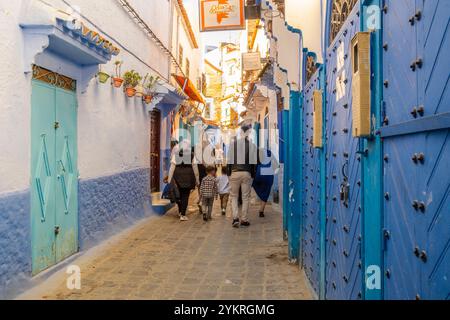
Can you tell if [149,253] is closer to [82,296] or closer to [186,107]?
[82,296]

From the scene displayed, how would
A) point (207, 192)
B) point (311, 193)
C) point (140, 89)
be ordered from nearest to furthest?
point (311, 193)
point (140, 89)
point (207, 192)

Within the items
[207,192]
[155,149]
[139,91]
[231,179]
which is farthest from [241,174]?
[155,149]

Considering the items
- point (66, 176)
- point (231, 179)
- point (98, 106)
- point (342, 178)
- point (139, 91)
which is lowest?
point (231, 179)

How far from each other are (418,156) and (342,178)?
1627 mm

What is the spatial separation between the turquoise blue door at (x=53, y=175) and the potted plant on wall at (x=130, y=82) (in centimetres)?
251

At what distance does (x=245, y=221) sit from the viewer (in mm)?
9898

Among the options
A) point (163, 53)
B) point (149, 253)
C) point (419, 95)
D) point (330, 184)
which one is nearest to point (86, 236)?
point (149, 253)

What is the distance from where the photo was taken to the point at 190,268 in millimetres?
6352

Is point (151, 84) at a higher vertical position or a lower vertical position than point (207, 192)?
higher

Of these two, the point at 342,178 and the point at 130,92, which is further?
the point at 130,92

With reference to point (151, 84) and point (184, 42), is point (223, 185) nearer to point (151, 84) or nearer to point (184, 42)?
point (151, 84)

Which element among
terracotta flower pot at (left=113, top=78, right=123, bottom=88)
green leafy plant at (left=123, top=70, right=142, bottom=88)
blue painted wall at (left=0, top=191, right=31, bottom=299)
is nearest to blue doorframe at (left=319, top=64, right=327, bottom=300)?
blue painted wall at (left=0, top=191, right=31, bottom=299)

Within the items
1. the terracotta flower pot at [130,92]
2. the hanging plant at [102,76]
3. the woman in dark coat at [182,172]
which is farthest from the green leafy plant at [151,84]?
the hanging plant at [102,76]
